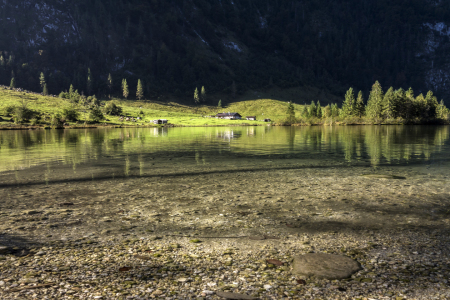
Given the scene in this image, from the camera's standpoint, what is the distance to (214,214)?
1406cm

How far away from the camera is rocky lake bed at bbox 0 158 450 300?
25.1ft

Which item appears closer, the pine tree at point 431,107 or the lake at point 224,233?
the lake at point 224,233

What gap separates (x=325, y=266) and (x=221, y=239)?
3.86m

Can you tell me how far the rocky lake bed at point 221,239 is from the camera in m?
7.65

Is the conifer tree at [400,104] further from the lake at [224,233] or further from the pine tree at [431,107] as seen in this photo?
the lake at [224,233]

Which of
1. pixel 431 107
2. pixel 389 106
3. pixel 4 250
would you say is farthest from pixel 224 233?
pixel 431 107

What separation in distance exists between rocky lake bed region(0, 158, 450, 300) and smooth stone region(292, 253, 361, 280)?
0.25 ft

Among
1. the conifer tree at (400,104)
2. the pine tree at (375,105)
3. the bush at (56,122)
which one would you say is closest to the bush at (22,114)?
the bush at (56,122)

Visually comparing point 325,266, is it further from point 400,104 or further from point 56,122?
point 400,104

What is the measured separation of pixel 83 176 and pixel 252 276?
20.8 metres

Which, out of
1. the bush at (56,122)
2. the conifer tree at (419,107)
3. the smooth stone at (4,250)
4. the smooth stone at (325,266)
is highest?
the conifer tree at (419,107)

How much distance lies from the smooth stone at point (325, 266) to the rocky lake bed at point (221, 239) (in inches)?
3.0

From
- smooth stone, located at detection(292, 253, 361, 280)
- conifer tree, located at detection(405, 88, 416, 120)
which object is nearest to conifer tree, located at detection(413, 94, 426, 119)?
conifer tree, located at detection(405, 88, 416, 120)

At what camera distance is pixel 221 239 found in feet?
36.2
